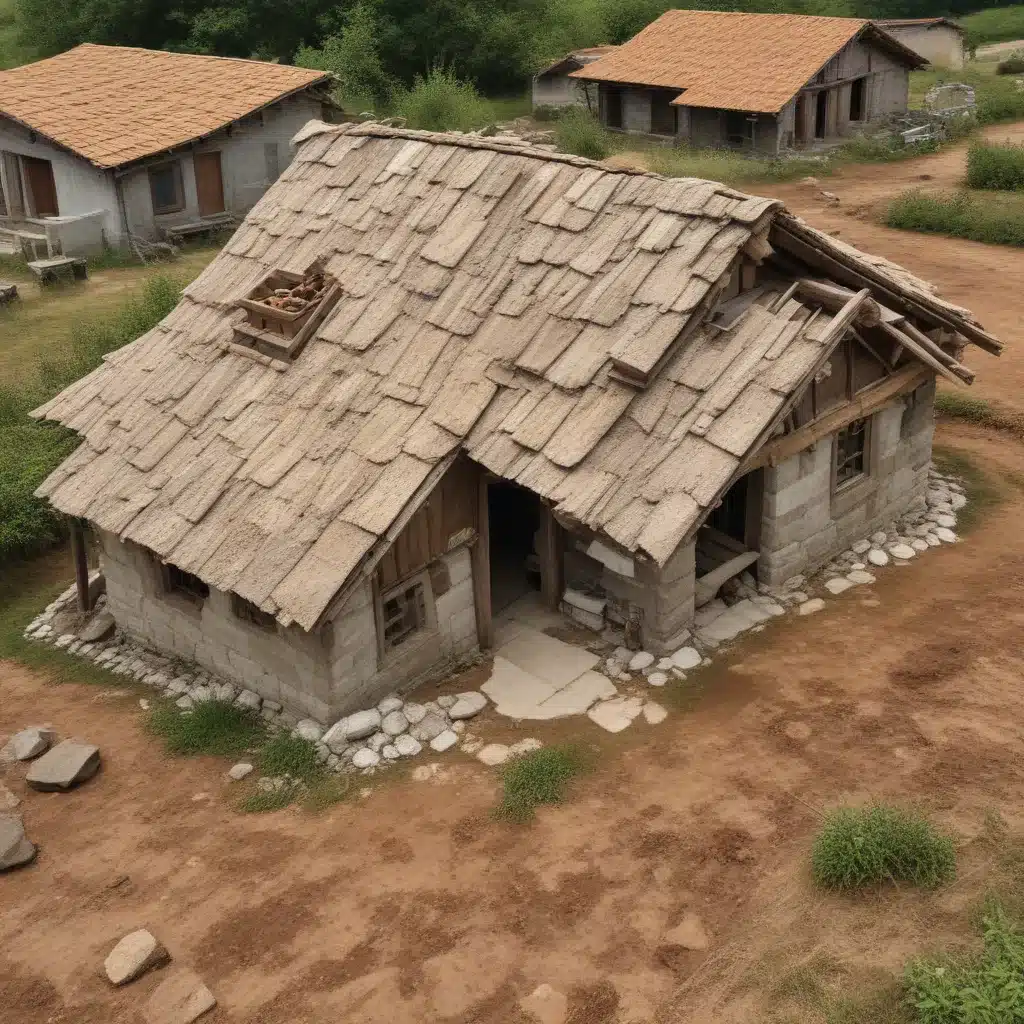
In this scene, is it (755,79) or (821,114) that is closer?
(755,79)

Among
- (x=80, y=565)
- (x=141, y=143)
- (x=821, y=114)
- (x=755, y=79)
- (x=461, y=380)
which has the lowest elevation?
(x=80, y=565)

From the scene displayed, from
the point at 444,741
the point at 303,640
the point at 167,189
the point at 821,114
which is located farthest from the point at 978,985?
the point at 821,114

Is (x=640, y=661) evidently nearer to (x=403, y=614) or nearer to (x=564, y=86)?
(x=403, y=614)

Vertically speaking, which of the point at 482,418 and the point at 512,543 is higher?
the point at 482,418

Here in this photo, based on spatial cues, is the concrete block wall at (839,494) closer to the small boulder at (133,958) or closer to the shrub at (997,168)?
the small boulder at (133,958)

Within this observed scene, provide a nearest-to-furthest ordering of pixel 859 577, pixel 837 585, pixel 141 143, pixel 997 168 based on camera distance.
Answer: pixel 837 585 → pixel 859 577 → pixel 141 143 → pixel 997 168

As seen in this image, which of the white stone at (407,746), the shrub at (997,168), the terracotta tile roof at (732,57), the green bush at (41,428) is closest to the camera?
the white stone at (407,746)

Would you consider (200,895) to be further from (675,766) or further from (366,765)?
(675,766)

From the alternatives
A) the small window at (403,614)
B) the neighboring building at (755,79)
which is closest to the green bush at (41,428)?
the small window at (403,614)
